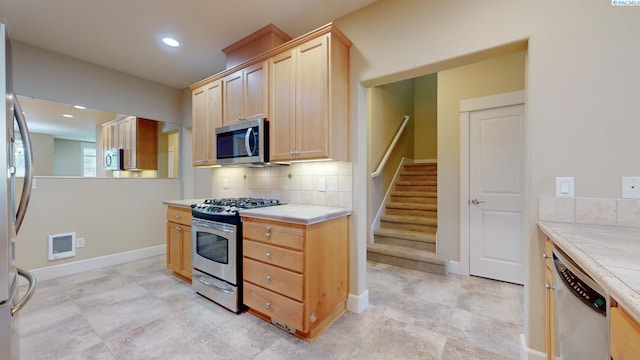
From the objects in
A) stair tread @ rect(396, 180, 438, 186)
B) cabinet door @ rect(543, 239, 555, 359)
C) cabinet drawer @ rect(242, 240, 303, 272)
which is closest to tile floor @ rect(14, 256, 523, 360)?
cabinet door @ rect(543, 239, 555, 359)

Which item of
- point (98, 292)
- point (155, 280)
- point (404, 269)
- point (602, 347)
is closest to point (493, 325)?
point (404, 269)

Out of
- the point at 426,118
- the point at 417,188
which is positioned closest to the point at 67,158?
the point at 417,188

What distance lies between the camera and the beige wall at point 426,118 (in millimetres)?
A: 5750

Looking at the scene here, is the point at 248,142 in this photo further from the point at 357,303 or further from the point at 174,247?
the point at 357,303

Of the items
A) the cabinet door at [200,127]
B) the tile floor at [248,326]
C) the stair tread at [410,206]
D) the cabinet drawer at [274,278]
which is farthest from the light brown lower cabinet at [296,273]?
the stair tread at [410,206]

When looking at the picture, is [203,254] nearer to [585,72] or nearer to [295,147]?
[295,147]

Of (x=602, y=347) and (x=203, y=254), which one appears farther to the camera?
(x=203, y=254)

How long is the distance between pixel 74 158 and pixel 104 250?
4.24 ft

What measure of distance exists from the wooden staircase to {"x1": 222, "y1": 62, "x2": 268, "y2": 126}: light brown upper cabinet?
2423 mm

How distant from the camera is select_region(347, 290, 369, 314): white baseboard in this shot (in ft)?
7.43

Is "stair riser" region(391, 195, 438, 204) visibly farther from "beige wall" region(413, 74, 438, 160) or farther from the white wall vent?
Result: the white wall vent

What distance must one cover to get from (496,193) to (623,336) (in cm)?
264

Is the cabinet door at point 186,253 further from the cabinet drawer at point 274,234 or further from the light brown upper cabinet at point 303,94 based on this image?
the light brown upper cabinet at point 303,94

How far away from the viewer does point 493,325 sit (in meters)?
2.03
